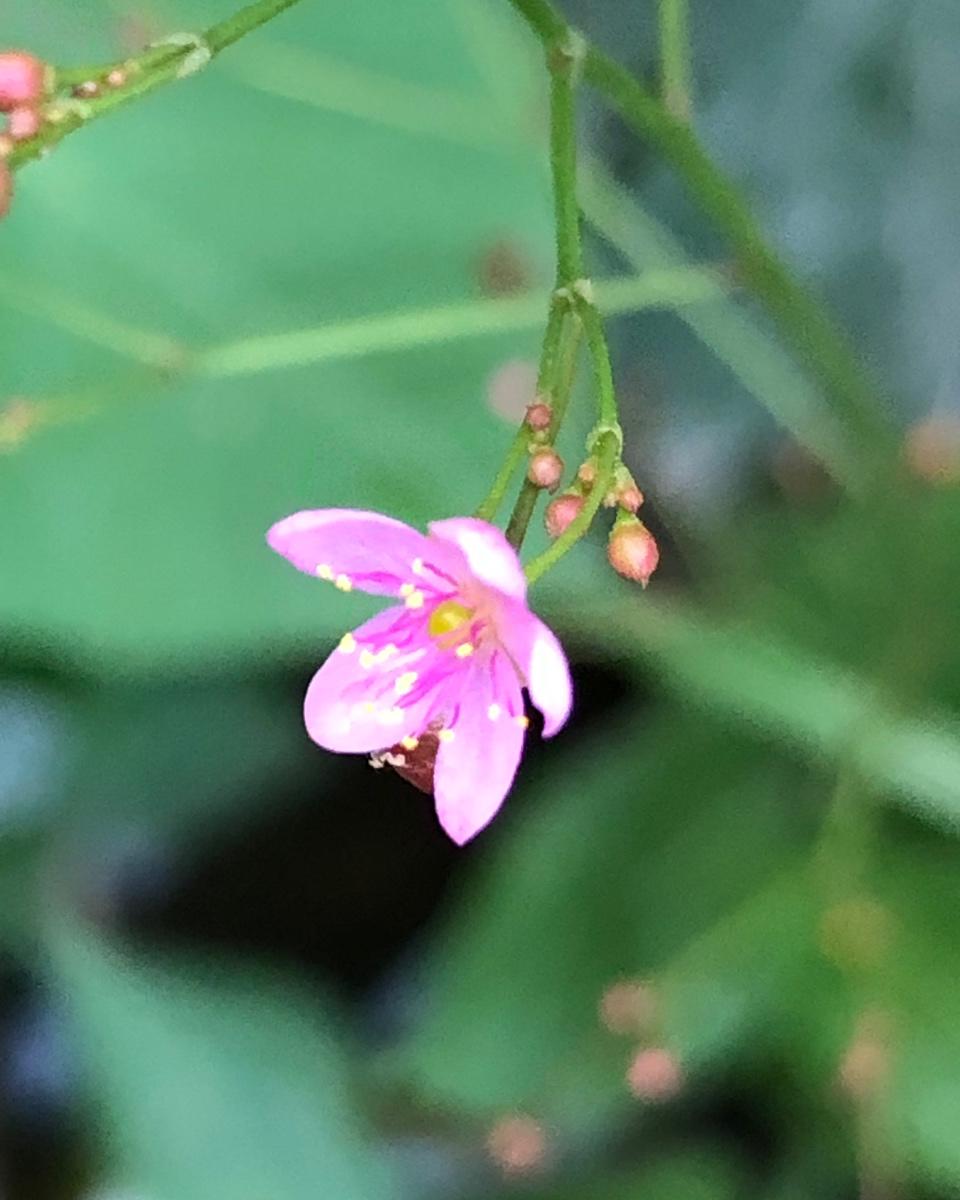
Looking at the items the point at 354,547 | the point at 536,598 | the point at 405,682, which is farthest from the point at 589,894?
the point at 354,547

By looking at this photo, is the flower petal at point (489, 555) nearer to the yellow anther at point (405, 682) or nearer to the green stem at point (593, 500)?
the green stem at point (593, 500)

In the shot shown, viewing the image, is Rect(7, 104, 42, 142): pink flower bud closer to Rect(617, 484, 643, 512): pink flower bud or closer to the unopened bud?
Rect(617, 484, 643, 512): pink flower bud

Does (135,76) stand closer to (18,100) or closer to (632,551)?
(18,100)

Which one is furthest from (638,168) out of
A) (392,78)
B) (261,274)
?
(261,274)

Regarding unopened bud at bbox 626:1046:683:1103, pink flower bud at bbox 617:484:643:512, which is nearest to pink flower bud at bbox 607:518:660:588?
pink flower bud at bbox 617:484:643:512

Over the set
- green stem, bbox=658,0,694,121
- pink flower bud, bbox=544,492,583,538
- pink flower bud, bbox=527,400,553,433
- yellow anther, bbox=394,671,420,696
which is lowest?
yellow anther, bbox=394,671,420,696

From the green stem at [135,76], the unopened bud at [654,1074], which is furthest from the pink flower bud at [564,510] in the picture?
the unopened bud at [654,1074]
